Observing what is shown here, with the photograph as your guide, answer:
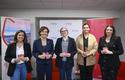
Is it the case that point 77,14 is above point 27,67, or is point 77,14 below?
above

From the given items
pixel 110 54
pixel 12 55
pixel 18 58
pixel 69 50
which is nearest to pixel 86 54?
pixel 69 50

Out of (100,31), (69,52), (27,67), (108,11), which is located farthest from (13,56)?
(108,11)

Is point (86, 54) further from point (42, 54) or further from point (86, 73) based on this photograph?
point (42, 54)

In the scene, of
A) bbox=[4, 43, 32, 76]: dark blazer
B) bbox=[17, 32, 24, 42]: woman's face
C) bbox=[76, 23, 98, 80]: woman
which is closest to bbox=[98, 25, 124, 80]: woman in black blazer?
bbox=[76, 23, 98, 80]: woman

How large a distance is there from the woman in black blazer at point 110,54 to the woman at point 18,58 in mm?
1339

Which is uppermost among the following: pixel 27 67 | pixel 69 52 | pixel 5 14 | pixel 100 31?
pixel 5 14

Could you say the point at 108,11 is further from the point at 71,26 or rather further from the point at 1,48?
the point at 1,48

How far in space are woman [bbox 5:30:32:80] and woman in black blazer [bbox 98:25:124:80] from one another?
4.39ft

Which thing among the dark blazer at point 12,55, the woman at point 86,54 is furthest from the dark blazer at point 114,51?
the dark blazer at point 12,55

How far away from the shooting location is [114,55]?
11.4ft

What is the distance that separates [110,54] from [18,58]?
1589mm

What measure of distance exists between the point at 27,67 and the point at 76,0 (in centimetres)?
294

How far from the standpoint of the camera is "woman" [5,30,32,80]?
339 centimetres

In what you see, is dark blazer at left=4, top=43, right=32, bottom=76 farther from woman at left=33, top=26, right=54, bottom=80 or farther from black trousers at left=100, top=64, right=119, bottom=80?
black trousers at left=100, top=64, right=119, bottom=80
